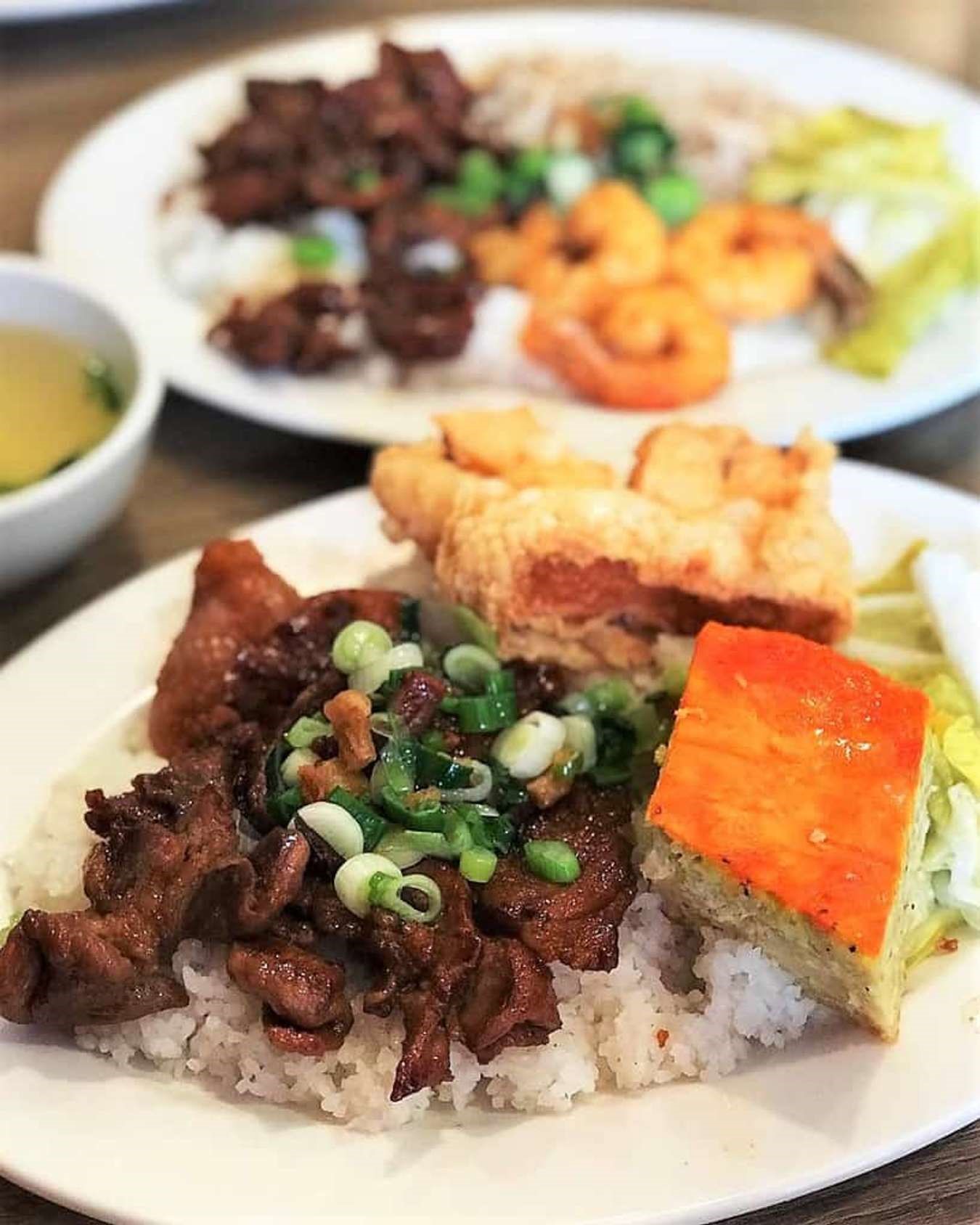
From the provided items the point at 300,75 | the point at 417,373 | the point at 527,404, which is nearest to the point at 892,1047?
the point at 527,404

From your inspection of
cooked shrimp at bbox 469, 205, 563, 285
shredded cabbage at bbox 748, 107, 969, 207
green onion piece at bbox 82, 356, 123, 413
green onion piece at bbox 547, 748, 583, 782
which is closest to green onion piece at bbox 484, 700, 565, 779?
green onion piece at bbox 547, 748, 583, 782

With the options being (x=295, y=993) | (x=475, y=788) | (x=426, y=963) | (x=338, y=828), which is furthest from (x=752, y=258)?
(x=295, y=993)

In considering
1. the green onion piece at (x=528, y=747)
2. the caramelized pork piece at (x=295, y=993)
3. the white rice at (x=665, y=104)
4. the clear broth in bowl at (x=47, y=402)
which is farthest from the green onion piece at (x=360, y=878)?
the white rice at (x=665, y=104)

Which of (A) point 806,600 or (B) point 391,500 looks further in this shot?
(B) point 391,500

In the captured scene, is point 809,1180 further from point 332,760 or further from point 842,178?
point 842,178

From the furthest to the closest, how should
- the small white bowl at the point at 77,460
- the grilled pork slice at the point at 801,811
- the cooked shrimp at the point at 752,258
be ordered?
the cooked shrimp at the point at 752,258 < the small white bowl at the point at 77,460 < the grilled pork slice at the point at 801,811

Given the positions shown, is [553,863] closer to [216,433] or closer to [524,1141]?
[524,1141]

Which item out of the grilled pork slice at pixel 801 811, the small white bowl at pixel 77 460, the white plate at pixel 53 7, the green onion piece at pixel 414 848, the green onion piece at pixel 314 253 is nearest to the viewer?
the grilled pork slice at pixel 801 811

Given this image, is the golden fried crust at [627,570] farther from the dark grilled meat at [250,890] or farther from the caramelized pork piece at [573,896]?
the dark grilled meat at [250,890]
